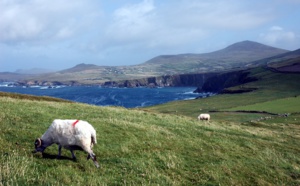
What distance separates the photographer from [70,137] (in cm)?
1437

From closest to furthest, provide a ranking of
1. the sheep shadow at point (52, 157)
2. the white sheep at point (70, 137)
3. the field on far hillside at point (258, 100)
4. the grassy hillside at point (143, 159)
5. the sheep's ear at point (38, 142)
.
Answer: the grassy hillside at point (143, 159) → the white sheep at point (70, 137) → the sheep's ear at point (38, 142) → the sheep shadow at point (52, 157) → the field on far hillside at point (258, 100)

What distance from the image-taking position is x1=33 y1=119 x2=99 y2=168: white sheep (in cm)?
1422

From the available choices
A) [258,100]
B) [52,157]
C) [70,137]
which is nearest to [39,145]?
[52,157]

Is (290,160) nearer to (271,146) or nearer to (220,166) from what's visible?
(271,146)

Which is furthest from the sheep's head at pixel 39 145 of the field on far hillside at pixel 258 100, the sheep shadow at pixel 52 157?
the field on far hillside at pixel 258 100

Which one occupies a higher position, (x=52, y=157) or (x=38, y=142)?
(x=38, y=142)

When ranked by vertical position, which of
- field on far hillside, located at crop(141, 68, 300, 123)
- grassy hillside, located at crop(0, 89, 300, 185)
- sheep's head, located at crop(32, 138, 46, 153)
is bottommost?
field on far hillside, located at crop(141, 68, 300, 123)

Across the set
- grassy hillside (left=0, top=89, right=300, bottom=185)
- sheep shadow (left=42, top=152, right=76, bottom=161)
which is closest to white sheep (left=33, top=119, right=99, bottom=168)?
sheep shadow (left=42, top=152, right=76, bottom=161)

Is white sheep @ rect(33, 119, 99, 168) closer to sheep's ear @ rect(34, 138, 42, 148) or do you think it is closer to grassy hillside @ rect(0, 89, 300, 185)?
sheep's ear @ rect(34, 138, 42, 148)

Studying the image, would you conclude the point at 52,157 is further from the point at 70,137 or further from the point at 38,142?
the point at 70,137

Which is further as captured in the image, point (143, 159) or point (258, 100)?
point (258, 100)

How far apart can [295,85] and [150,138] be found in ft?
393

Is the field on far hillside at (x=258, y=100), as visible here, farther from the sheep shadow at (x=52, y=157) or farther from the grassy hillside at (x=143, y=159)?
the sheep shadow at (x=52, y=157)

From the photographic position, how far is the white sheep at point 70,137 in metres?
14.2
